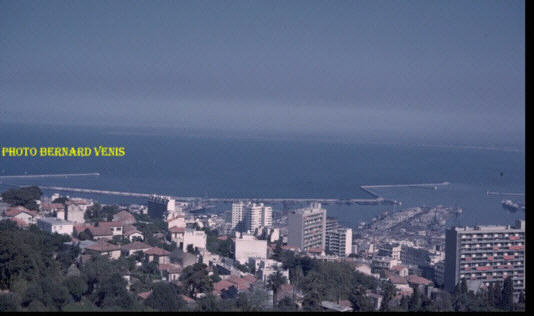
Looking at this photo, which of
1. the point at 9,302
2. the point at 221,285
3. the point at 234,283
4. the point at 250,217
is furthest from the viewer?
the point at 250,217

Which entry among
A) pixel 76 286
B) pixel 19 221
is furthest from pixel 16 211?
pixel 76 286

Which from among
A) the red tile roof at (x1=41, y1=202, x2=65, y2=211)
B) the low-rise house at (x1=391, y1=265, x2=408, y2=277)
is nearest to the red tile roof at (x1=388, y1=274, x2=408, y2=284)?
the low-rise house at (x1=391, y1=265, x2=408, y2=277)

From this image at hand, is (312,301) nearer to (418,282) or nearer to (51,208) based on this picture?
(418,282)

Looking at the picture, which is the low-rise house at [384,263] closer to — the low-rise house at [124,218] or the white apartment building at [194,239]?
the white apartment building at [194,239]

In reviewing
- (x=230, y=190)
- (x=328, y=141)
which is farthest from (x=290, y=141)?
(x=230, y=190)

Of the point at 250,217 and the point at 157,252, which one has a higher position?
the point at 250,217

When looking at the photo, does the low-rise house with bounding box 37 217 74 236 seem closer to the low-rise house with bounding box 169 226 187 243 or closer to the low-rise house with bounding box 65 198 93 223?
the low-rise house with bounding box 65 198 93 223
